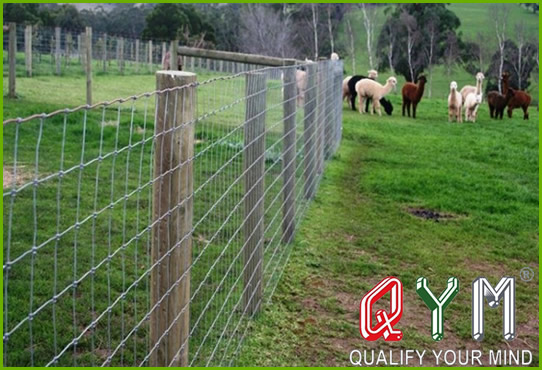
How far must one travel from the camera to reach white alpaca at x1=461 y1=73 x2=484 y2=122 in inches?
869

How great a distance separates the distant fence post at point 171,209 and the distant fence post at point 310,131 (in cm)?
485

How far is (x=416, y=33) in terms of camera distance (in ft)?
157

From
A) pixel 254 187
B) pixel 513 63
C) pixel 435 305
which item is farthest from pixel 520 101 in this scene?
pixel 513 63

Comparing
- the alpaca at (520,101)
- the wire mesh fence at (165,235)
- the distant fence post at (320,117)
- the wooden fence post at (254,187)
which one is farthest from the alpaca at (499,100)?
the wooden fence post at (254,187)

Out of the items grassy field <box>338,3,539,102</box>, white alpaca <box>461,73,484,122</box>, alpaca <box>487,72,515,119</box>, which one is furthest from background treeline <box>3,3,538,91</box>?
white alpaca <box>461,73,484,122</box>

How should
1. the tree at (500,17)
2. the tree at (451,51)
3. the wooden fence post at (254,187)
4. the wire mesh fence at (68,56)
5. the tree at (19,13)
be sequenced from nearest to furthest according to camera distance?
the wooden fence post at (254,187) < the wire mesh fence at (68,56) < the tree at (19,13) < the tree at (500,17) < the tree at (451,51)

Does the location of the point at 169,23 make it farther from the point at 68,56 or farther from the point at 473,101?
the point at 473,101

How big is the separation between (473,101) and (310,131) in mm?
13968

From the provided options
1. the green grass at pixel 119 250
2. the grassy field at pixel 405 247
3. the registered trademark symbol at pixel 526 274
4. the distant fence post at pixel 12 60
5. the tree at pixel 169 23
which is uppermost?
the tree at pixel 169 23

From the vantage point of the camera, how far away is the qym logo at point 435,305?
5641 millimetres

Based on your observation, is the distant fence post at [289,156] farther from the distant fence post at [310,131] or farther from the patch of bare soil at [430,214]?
the patch of bare soil at [430,214]

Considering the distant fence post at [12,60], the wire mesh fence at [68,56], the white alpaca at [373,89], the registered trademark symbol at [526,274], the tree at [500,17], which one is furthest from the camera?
the tree at [500,17]

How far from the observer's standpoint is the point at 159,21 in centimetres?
4500

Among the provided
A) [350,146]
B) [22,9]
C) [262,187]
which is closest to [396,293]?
[262,187]
